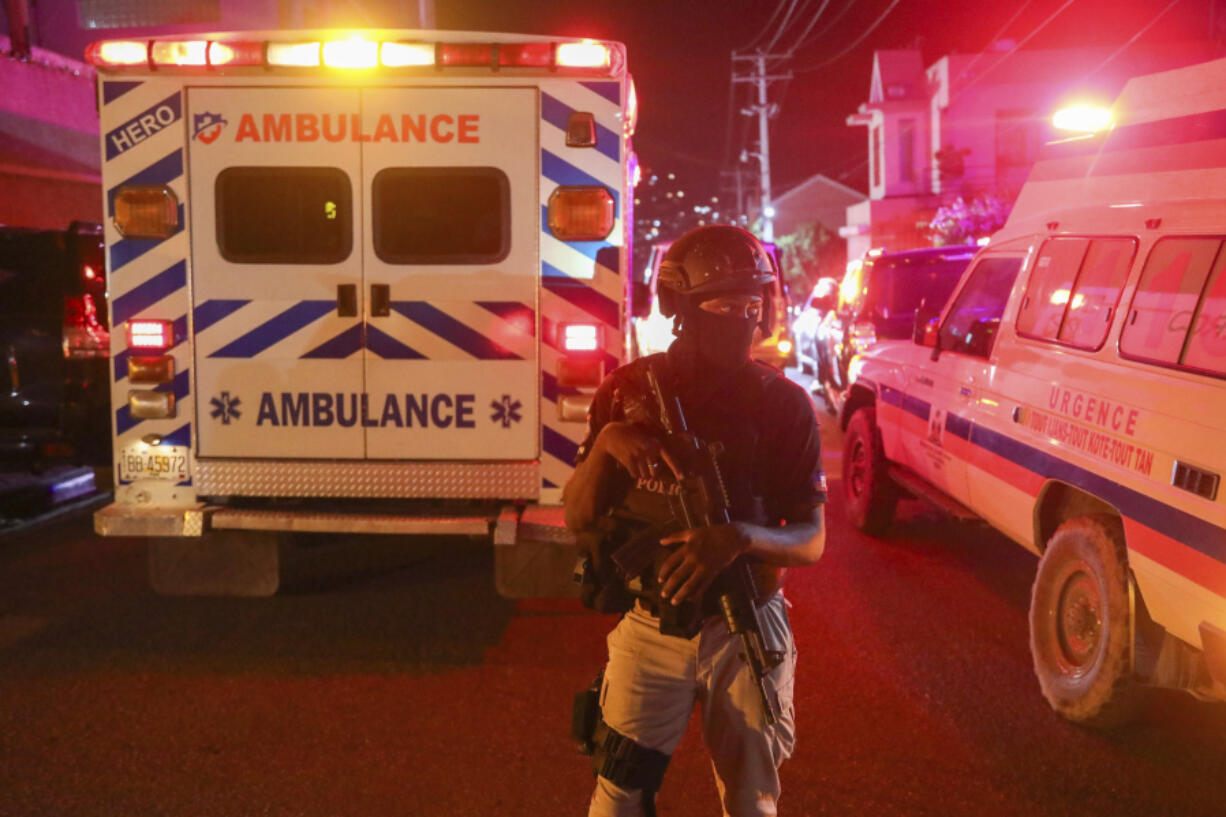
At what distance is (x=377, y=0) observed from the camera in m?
19.3

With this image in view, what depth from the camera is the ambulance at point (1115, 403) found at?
3.82 meters

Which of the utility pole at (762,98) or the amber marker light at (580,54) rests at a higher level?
the utility pole at (762,98)

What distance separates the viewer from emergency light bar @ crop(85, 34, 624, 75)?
4992mm

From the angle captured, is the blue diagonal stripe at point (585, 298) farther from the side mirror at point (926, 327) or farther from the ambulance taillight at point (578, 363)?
the side mirror at point (926, 327)

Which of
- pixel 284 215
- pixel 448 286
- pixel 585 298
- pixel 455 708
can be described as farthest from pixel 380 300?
pixel 455 708

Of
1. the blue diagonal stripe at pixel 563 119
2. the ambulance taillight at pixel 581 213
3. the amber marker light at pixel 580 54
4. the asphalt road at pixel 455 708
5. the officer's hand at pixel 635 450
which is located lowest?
the asphalt road at pixel 455 708

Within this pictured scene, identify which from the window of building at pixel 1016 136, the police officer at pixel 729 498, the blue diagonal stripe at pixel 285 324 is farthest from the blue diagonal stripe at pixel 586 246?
the window of building at pixel 1016 136

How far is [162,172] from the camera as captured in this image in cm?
524

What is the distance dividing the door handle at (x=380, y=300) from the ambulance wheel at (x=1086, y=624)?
10.4 ft

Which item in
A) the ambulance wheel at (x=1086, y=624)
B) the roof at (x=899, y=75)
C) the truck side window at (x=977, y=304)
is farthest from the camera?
the roof at (x=899, y=75)

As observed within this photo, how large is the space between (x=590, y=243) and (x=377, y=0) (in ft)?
52.1

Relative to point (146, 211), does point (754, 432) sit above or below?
below

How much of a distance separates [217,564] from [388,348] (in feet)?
4.66

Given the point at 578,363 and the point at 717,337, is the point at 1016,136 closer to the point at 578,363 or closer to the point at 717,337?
the point at 578,363
